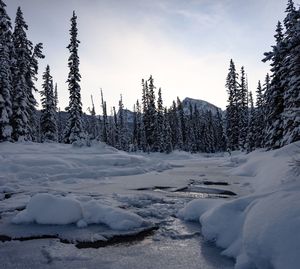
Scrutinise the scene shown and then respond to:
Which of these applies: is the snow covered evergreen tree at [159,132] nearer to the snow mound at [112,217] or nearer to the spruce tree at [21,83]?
the spruce tree at [21,83]

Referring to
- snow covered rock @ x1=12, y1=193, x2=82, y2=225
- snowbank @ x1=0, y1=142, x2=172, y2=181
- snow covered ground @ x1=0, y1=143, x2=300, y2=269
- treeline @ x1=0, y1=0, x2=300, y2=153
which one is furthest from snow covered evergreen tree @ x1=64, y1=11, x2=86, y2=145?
snow covered rock @ x1=12, y1=193, x2=82, y2=225

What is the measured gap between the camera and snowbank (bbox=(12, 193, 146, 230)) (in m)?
8.30

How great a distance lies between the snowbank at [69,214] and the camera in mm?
8305

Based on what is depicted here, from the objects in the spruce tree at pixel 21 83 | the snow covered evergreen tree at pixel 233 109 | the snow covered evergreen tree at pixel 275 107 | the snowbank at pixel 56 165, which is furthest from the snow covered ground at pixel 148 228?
the snow covered evergreen tree at pixel 233 109

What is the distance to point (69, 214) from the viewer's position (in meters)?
8.62

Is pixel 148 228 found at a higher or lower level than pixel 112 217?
lower

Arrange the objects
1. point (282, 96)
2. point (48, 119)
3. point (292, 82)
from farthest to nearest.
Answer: point (48, 119) < point (282, 96) < point (292, 82)

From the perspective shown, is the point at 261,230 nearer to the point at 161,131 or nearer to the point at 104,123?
the point at 161,131

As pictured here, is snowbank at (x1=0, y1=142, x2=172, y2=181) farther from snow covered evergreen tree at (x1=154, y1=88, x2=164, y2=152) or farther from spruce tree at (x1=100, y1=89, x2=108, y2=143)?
spruce tree at (x1=100, y1=89, x2=108, y2=143)

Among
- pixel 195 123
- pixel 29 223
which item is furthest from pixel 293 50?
pixel 195 123

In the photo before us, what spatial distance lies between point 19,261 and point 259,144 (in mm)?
31759

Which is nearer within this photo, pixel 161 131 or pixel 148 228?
pixel 148 228

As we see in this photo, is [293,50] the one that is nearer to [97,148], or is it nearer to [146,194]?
[146,194]

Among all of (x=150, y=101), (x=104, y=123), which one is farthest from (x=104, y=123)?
(x=150, y=101)
